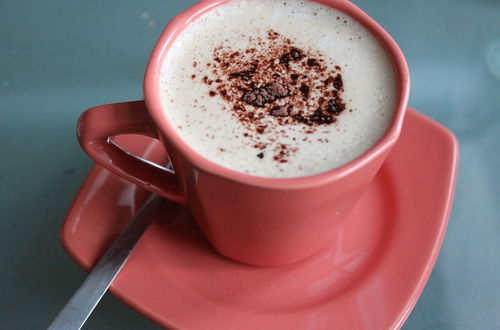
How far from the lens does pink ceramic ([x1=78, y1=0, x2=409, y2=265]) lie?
2.10 feet

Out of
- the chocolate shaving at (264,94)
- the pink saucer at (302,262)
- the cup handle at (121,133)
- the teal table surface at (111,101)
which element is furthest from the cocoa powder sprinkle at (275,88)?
the teal table surface at (111,101)

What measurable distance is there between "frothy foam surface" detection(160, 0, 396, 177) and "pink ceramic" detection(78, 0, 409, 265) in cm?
2

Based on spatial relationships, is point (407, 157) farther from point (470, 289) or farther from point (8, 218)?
point (8, 218)

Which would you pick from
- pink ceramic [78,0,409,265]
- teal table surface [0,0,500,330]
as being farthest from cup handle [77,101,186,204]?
teal table surface [0,0,500,330]

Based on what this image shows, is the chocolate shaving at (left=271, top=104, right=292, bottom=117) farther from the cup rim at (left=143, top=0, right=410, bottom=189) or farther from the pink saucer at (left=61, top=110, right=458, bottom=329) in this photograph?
the pink saucer at (left=61, top=110, right=458, bottom=329)

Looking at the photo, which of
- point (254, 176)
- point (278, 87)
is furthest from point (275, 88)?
point (254, 176)

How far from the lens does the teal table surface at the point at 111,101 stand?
0.99 metres

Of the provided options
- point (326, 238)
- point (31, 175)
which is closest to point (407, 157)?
point (326, 238)

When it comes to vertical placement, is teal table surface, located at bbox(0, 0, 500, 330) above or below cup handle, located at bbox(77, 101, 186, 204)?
below

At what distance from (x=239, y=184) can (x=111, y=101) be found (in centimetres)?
72

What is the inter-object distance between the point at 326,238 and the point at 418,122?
10.8 inches

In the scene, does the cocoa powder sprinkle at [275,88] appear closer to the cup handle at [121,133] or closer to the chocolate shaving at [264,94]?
the chocolate shaving at [264,94]

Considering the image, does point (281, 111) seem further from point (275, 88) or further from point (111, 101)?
point (111, 101)

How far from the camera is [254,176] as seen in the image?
2.08ft
